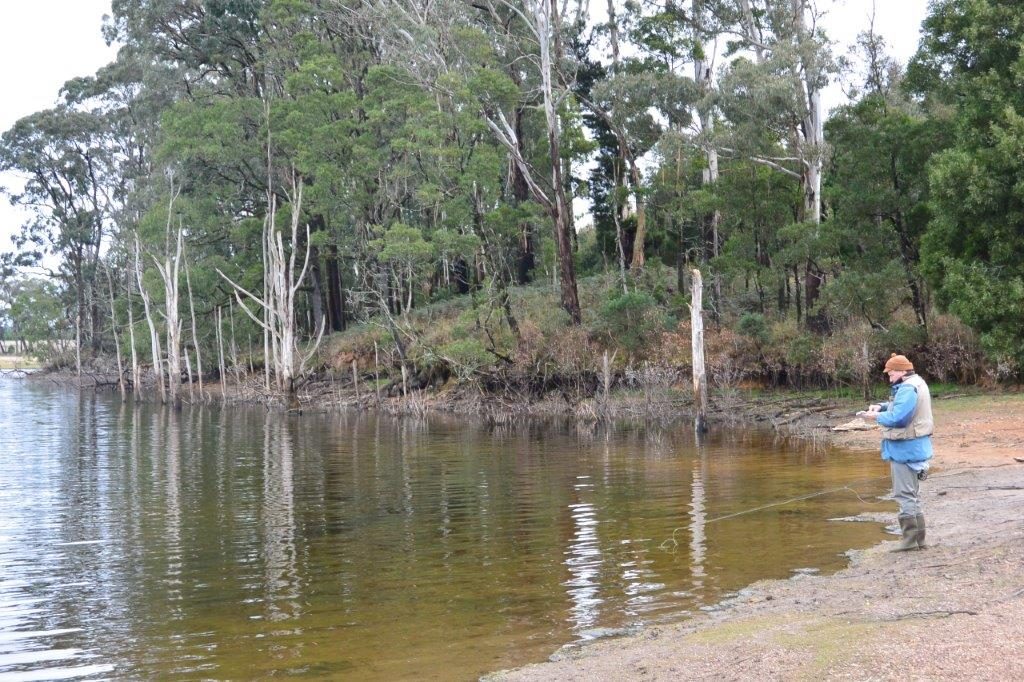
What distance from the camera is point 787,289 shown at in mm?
32781

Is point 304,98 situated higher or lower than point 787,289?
higher

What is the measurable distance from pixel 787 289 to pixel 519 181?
1302cm

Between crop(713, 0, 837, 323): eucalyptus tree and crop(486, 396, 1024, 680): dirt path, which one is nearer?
crop(486, 396, 1024, 680): dirt path

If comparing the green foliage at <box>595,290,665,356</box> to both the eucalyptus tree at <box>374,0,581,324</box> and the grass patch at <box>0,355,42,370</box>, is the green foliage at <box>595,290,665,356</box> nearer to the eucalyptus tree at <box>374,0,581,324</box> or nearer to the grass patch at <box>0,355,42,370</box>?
the eucalyptus tree at <box>374,0,581,324</box>

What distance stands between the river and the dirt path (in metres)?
0.69

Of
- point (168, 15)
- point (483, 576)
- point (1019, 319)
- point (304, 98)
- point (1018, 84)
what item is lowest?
point (483, 576)

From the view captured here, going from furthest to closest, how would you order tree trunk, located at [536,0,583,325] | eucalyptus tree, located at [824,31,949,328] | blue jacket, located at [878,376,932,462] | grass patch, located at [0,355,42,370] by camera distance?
grass patch, located at [0,355,42,370], tree trunk, located at [536,0,583,325], eucalyptus tree, located at [824,31,949,328], blue jacket, located at [878,376,932,462]

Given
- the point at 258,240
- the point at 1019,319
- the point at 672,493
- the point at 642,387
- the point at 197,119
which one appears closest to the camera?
the point at 672,493

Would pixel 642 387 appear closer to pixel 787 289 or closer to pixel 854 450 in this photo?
pixel 787 289

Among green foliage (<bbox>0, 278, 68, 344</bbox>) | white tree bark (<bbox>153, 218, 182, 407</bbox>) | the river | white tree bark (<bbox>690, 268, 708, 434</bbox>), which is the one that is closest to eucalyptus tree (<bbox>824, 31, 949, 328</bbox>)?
white tree bark (<bbox>690, 268, 708, 434</bbox>)

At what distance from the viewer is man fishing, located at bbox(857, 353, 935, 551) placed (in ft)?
30.3

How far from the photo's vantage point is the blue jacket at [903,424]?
9.19 m

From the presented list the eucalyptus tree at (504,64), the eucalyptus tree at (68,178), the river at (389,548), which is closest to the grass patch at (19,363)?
the eucalyptus tree at (68,178)

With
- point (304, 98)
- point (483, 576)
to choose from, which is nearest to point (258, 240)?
point (304, 98)
